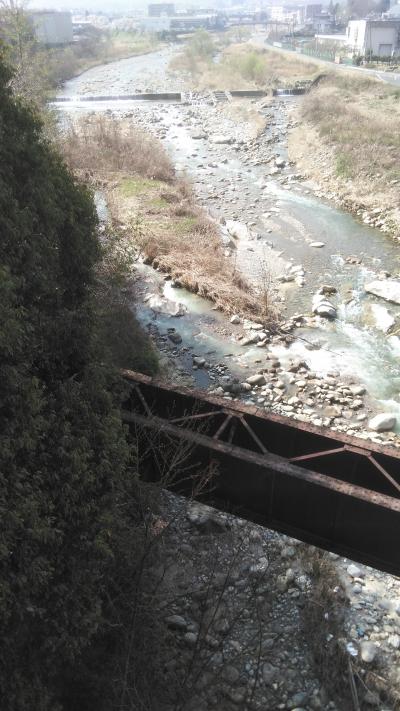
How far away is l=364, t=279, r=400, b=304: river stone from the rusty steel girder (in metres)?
11.3

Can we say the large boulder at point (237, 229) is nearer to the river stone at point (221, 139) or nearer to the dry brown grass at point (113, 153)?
the dry brown grass at point (113, 153)

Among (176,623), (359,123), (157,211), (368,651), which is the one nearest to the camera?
(368,651)

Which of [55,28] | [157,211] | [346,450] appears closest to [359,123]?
[157,211]

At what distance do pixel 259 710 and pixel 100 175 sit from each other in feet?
83.0

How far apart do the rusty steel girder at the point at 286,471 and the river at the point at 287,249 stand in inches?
247

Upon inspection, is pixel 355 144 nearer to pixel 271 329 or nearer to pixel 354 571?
pixel 271 329

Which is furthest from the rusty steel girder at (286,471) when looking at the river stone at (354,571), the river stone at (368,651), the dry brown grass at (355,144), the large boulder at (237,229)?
the dry brown grass at (355,144)

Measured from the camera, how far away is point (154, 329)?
16188mm

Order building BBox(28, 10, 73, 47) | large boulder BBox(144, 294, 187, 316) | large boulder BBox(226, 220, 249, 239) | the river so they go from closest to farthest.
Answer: the river → large boulder BBox(144, 294, 187, 316) → large boulder BBox(226, 220, 249, 239) → building BBox(28, 10, 73, 47)

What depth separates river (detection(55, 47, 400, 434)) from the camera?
1502 centimetres

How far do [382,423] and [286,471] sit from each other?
6668 mm

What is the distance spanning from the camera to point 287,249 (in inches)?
843

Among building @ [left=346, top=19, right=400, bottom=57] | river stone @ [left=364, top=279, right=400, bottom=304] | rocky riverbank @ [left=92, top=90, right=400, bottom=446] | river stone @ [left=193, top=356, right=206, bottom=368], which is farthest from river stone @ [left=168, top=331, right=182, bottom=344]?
building @ [left=346, top=19, right=400, bottom=57]

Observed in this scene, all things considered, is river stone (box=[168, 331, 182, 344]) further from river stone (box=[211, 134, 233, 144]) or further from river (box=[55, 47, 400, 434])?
river stone (box=[211, 134, 233, 144])
